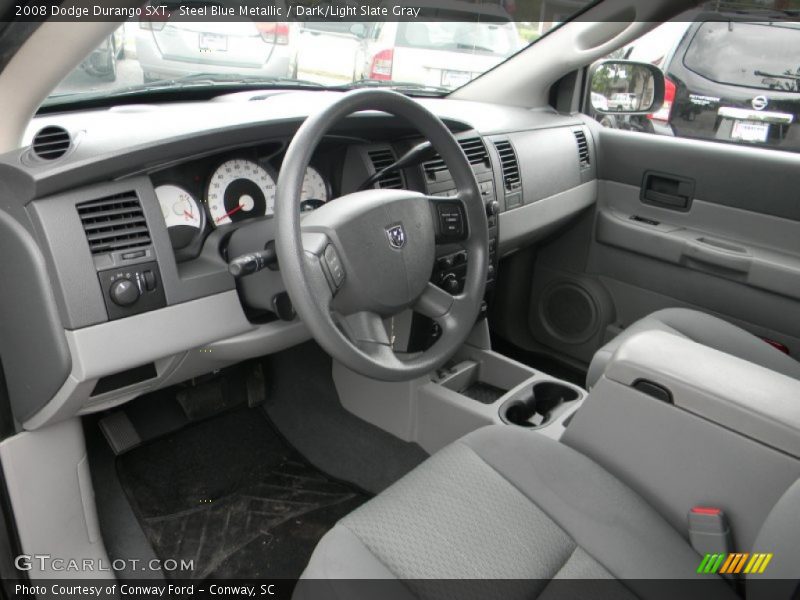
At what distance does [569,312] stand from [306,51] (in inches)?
54.5

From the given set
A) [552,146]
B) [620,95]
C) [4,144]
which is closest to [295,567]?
[4,144]

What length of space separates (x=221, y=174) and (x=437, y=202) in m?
0.49

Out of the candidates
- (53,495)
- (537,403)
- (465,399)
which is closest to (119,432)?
(53,495)

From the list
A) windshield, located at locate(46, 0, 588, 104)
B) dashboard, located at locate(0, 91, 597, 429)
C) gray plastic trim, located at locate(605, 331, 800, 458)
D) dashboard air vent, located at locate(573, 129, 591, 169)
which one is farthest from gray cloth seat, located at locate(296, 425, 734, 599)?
dashboard air vent, located at locate(573, 129, 591, 169)

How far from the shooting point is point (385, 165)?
1782 millimetres

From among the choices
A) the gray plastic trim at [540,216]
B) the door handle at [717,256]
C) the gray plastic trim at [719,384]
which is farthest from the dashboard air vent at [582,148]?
the gray plastic trim at [719,384]

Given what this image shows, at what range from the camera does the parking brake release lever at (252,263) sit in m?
1.27

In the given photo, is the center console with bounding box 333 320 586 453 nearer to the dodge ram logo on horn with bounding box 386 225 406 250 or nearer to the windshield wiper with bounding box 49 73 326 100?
the dodge ram logo on horn with bounding box 386 225 406 250

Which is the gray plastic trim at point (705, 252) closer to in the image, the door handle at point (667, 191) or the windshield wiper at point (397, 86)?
the door handle at point (667, 191)

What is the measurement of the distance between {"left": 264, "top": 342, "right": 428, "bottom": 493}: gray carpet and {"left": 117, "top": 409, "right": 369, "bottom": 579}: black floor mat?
0.15ft

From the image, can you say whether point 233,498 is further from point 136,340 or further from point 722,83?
point 722,83

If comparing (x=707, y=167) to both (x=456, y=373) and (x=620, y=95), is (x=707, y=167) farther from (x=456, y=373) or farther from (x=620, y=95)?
(x=456, y=373)

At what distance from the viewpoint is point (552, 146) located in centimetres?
247

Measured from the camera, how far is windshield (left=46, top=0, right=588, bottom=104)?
172cm
